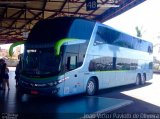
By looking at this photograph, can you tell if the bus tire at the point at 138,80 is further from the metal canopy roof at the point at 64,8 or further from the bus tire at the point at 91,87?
the bus tire at the point at 91,87

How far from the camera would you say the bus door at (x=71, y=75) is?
1147 centimetres

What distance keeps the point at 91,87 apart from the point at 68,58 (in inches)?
105

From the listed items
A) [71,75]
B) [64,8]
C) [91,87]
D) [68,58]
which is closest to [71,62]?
[68,58]

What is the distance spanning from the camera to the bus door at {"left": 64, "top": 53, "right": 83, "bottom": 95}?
1147 cm

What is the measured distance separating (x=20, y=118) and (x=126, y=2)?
38.6 feet

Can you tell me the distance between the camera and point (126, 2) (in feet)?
57.6

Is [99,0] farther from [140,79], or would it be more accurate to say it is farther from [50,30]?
[50,30]

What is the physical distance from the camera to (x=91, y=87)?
1358 cm

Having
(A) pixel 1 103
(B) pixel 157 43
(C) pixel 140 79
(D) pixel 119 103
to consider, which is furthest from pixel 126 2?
(B) pixel 157 43

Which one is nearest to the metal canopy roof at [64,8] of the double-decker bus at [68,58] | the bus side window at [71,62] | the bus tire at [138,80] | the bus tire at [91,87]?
the double-decker bus at [68,58]

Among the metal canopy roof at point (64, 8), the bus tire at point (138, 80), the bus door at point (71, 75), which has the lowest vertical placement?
the bus tire at point (138, 80)

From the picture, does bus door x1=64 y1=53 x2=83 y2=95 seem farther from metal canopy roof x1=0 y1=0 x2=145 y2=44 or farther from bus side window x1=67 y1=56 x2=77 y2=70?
metal canopy roof x1=0 y1=0 x2=145 y2=44

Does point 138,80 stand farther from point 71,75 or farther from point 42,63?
point 42,63

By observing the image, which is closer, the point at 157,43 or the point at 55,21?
the point at 55,21
